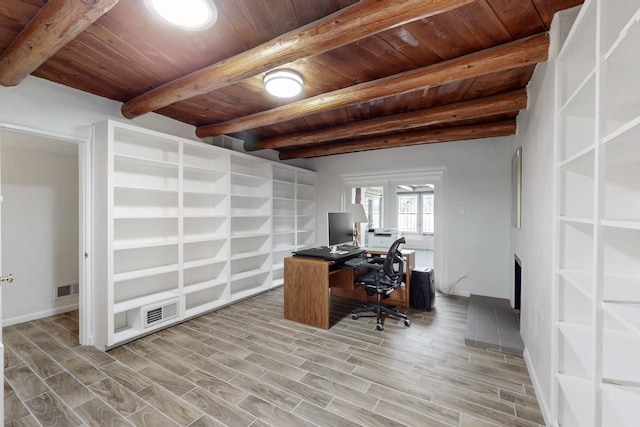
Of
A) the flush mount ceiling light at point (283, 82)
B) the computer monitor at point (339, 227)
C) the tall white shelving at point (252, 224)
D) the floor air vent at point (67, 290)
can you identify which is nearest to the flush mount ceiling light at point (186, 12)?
the flush mount ceiling light at point (283, 82)

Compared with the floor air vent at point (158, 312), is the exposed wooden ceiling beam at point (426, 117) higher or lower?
higher

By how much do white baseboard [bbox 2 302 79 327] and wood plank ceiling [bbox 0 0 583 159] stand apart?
2841 mm

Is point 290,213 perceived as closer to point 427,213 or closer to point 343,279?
point 343,279

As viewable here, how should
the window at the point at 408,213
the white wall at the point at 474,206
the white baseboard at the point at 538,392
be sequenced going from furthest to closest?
the window at the point at 408,213 < the white wall at the point at 474,206 < the white baseboard at the point at 538,392

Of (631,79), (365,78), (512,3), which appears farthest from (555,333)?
(365,78)

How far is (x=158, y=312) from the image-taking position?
305 cm

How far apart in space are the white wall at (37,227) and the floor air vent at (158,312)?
1787mm

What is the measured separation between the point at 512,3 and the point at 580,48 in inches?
17.6

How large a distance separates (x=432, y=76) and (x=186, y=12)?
1.79 m

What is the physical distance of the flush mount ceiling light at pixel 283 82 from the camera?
7.61ft

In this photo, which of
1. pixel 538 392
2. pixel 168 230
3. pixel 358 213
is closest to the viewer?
pixel 538 392

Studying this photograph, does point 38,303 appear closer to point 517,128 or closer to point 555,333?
point 555,333

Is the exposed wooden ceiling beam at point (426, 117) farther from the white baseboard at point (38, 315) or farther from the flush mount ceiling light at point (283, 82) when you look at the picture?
the white baseboard at point (38, 315)

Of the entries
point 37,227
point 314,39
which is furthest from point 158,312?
point 314,39
